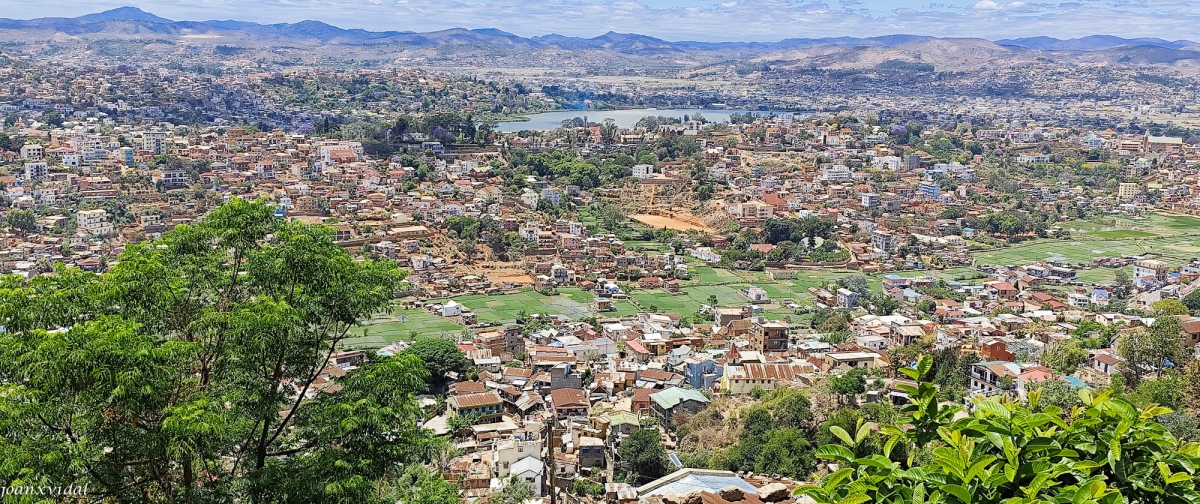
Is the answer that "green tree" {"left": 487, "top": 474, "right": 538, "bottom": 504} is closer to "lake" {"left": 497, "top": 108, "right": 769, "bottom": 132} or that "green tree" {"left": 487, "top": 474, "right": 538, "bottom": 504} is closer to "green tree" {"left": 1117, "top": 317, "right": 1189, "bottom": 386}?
"green tree" {"left": 1117, "top": 317, "right": 1189, "bottom": 386}

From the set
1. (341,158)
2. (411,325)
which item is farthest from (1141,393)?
(341,158)

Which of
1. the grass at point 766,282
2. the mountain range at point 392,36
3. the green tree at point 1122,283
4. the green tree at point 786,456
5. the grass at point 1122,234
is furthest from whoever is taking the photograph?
the mountain range at point 392,36

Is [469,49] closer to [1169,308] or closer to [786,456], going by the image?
[1169,308]

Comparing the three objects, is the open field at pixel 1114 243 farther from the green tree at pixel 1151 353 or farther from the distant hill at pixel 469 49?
the distant hill at pixel 469 49

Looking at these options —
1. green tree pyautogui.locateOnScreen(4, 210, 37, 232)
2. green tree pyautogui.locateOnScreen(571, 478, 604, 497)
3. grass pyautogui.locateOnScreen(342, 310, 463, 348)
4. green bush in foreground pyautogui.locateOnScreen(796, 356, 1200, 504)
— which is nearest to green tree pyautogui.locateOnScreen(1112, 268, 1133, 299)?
grass pyautogui.locateOnScreen(342, 310, 463, 348)

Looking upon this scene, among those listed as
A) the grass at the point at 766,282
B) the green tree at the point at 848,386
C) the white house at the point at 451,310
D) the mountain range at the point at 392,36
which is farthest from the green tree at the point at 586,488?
the mountain range at the point at 392,36
